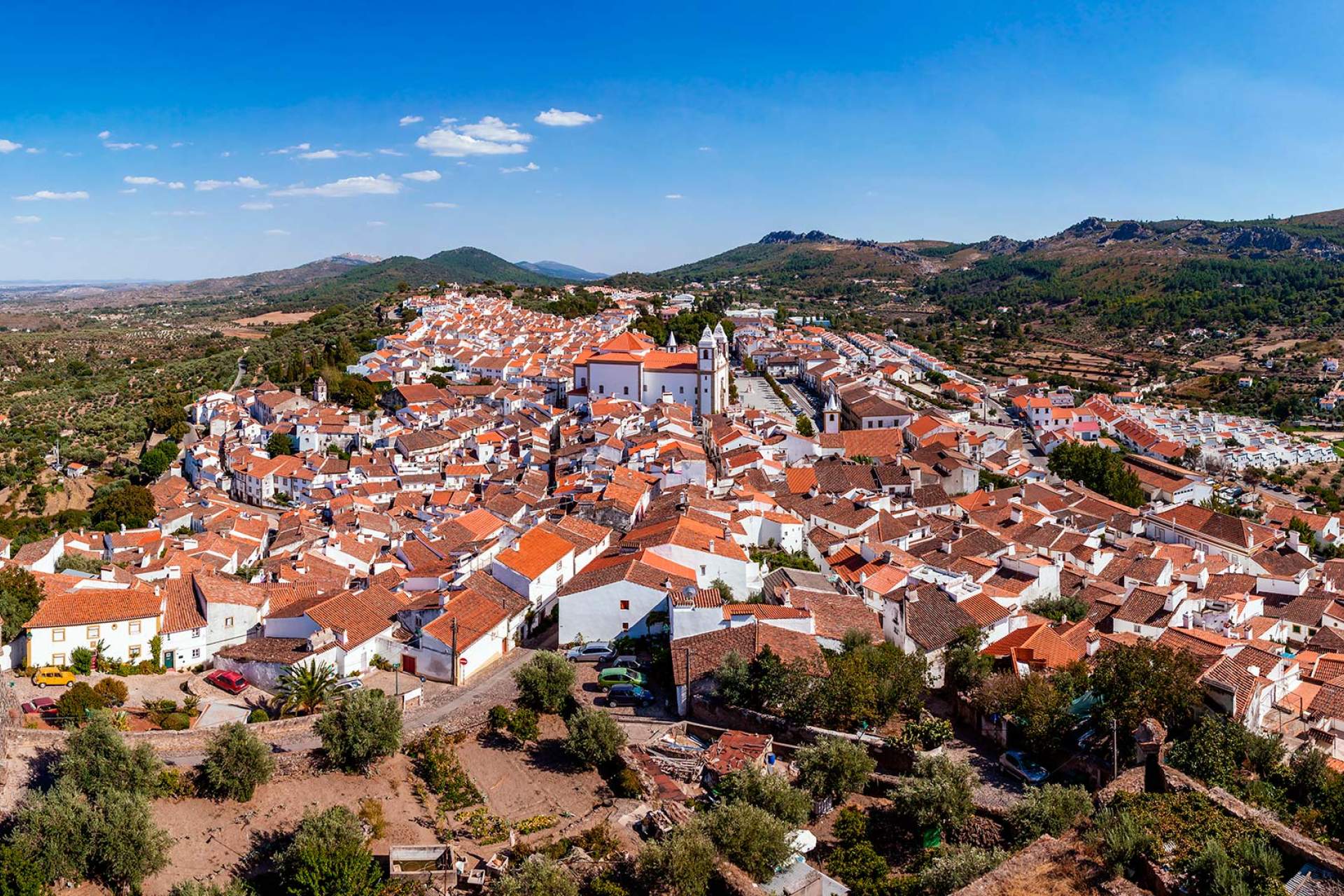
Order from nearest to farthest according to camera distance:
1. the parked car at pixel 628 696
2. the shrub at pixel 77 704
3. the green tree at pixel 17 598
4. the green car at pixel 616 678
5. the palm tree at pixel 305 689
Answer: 1. the shrub at pixel 77 704
2. the palm tree at pixel 305 689
3. the parked car at pixel 628 696
4. the green car at pixel 616 678
5. the green tree at pixel 17 598

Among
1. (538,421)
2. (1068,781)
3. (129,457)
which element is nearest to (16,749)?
(1068,781)

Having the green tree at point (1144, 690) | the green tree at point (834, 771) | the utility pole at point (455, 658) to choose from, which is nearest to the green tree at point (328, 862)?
the utility pole at point (455, 658)

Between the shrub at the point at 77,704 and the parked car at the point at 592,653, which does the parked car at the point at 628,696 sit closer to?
the parked car at the point at 592,653

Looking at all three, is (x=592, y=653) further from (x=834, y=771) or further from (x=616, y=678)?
(x=834, y=771)

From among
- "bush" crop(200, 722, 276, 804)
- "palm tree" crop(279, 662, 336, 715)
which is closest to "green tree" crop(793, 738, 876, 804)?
"bush" crop(200, 722, 276, 804)

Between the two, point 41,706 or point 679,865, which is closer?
point 679,865

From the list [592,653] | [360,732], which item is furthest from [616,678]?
[360,732]
